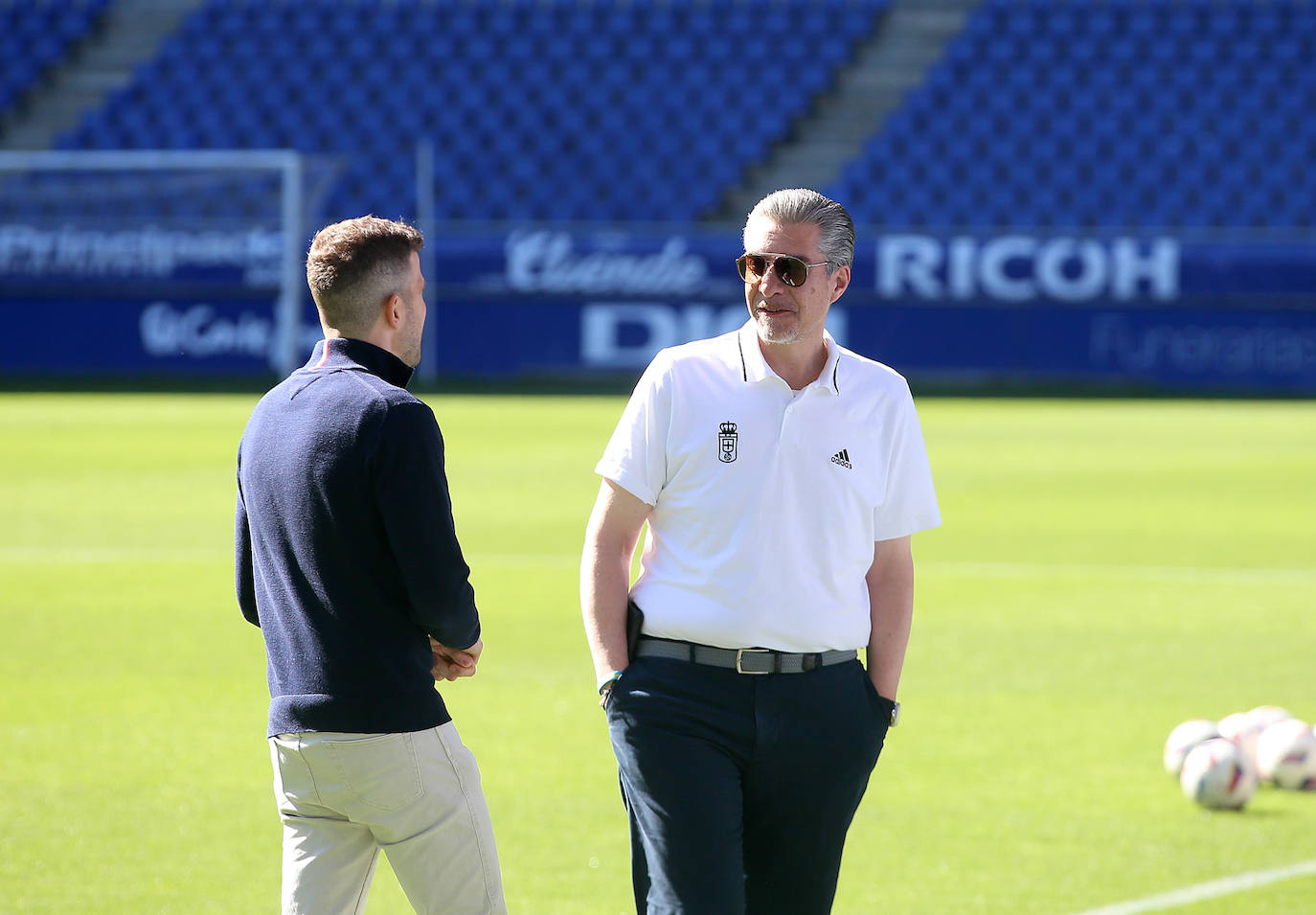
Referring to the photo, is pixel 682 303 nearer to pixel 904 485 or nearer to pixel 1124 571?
pixel 1124 571

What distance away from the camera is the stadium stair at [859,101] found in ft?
118

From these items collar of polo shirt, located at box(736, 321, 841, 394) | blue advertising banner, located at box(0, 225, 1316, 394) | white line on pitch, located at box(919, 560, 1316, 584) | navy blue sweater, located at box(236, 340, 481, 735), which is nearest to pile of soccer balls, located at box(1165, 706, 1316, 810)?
collar of polo shirt, located at box(736, 321, 841, 394)

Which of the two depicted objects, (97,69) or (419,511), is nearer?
(419,511)

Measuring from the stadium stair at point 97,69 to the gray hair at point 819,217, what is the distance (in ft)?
118

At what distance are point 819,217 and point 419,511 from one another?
1.10 metres

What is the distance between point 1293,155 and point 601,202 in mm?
12511

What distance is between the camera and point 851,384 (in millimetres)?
4211

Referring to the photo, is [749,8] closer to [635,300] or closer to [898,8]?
[898,8]

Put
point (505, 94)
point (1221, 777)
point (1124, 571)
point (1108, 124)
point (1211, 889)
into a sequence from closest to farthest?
point (1211, 889) < point (1221, 777) < point (1124, 571) < point (1108, 124) < point (505, 94)

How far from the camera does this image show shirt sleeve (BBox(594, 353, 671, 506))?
4.10 m

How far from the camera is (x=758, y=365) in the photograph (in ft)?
13.6

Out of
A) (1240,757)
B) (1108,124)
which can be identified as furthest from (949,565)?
(1108,124)

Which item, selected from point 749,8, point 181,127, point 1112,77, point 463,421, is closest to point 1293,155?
point 1112,77

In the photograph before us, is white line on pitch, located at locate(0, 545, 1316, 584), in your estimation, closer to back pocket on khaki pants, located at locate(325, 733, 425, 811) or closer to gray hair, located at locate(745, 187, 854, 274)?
gray hair, located at locate(745, 187, 854, 274)
